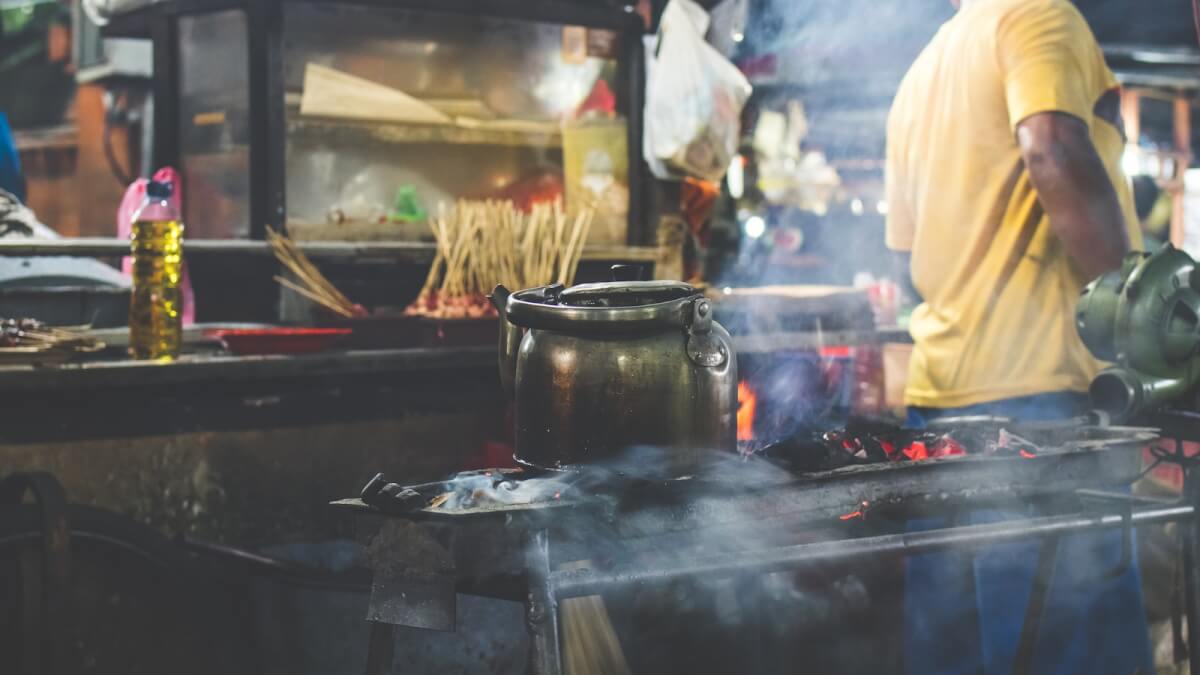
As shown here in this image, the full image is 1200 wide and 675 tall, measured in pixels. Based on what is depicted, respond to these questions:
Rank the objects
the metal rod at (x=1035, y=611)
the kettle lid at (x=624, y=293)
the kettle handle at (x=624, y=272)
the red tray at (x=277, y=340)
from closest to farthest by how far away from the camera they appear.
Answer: the kettle lid at (x=624, y=293) < the kettle handle at (x=624, y=272) < the metal rod at (x=1035, y=611) < the red tray at (x=277, y=340)

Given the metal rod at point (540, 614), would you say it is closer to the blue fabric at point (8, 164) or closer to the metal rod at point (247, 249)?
the metal rod at point (247, 249)

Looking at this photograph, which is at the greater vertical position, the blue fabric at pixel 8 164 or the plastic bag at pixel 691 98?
the plastic bag at pixel 691 98

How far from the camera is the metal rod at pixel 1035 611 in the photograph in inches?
114

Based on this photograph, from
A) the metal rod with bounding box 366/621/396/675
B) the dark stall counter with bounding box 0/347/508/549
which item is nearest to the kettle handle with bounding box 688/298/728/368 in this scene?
the metal rod with bounding box 366/621/396/675

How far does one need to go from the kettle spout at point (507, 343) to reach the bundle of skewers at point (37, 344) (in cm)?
214

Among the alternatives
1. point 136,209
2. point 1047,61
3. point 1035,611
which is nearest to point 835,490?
point 1035,611

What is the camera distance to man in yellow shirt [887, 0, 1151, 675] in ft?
9.68

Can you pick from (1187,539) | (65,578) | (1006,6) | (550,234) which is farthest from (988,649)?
(65,578)

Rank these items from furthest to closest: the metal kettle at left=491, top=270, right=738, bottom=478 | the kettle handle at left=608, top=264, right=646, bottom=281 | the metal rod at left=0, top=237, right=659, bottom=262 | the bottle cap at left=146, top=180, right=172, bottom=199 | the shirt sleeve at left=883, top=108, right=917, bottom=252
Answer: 1. the bottle cap at left=146, top=180, right=172, bottom=199
2. the metal rod at left=0, top=237, right=659, bottom=262
3. the shirt sleeve at left=883, top=108, right=917, bottom=252
4. the kettle handle at left=608, top=264, right=646, bottom=281
5. the metal kettle at left=491, top=270, right=738, bottom=478

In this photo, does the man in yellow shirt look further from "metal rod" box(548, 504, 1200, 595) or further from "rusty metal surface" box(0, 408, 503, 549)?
"rusty metal surface" box(0, 408, 503, 549)

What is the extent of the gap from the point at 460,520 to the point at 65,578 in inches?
76.1

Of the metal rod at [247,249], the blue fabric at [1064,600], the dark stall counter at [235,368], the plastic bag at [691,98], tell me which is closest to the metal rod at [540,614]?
the blue fabric at [1064,600]

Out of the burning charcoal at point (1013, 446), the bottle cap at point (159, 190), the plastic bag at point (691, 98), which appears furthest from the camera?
the plastic bag at point (691, 98)

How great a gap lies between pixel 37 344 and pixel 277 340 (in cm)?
90
